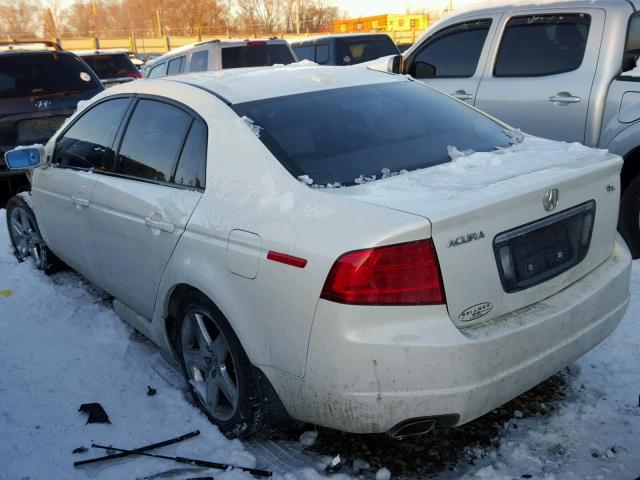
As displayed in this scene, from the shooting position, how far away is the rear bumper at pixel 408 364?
2352mm

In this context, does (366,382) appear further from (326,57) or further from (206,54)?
(326,57)

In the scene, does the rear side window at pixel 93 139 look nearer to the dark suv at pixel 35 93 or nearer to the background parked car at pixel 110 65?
the dark suv at pixel 35 93

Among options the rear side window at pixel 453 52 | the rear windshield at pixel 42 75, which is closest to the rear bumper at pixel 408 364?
the rear side window at pixel 453 52

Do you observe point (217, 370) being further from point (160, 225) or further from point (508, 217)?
point (508, 217)

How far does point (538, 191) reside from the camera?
261 centimetres

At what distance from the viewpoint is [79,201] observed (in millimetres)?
4129

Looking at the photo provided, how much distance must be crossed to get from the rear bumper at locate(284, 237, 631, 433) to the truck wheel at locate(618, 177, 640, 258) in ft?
9.29

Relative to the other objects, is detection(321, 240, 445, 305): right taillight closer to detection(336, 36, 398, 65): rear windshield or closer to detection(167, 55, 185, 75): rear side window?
detection(167, 55, 185, 75): rear side window

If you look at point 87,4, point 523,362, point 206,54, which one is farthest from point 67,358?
point 87,4

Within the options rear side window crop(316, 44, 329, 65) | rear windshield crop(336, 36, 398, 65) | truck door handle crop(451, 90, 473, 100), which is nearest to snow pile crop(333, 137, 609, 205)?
truck door handle crop(451, 90, 473, 100)

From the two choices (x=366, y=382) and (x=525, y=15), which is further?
(x=525, y=15)

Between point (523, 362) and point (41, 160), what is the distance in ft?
12.0

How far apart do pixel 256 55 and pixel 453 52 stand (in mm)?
5634

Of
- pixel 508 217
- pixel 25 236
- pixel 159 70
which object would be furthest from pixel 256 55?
pixel 508 217
